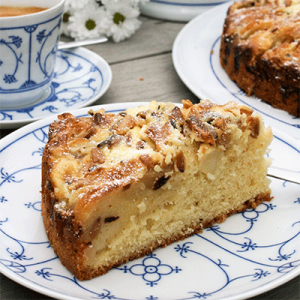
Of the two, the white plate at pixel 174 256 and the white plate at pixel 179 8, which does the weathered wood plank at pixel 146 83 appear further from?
the white plate at pixel 174 256

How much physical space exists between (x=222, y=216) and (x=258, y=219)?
6.1 inches

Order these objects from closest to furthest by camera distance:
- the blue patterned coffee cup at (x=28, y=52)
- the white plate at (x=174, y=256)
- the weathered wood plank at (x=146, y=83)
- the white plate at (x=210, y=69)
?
1. the white plate at (x=174, y=256)
2. the blue patterned coffee cup at (x=28, y=52)
3. the white plate at (x=210, y=69)
4. the weathered wood plank at (x=146, y=83)

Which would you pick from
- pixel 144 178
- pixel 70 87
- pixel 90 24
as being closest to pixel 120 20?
pixel 90 24

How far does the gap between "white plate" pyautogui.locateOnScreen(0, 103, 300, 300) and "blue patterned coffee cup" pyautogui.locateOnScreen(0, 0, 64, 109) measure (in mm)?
678

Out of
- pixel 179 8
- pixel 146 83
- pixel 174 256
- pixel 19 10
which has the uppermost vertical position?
pixel 19 10

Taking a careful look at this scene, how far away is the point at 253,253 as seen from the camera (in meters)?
1.65

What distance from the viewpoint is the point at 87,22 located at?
3582 millimetres

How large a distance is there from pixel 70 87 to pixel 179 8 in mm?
1649

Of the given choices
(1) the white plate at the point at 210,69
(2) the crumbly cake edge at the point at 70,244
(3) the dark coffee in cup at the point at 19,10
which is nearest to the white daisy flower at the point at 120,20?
(1) the white plate at the point at 210,69

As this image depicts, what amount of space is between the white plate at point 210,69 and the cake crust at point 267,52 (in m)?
0.06

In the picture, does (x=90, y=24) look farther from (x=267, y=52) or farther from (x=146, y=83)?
(x=267, y=52)

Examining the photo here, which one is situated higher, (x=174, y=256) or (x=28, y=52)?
(x=28, y=52)

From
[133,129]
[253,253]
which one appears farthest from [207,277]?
[133,129]

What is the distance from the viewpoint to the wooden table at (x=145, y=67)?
2990 millimetres
